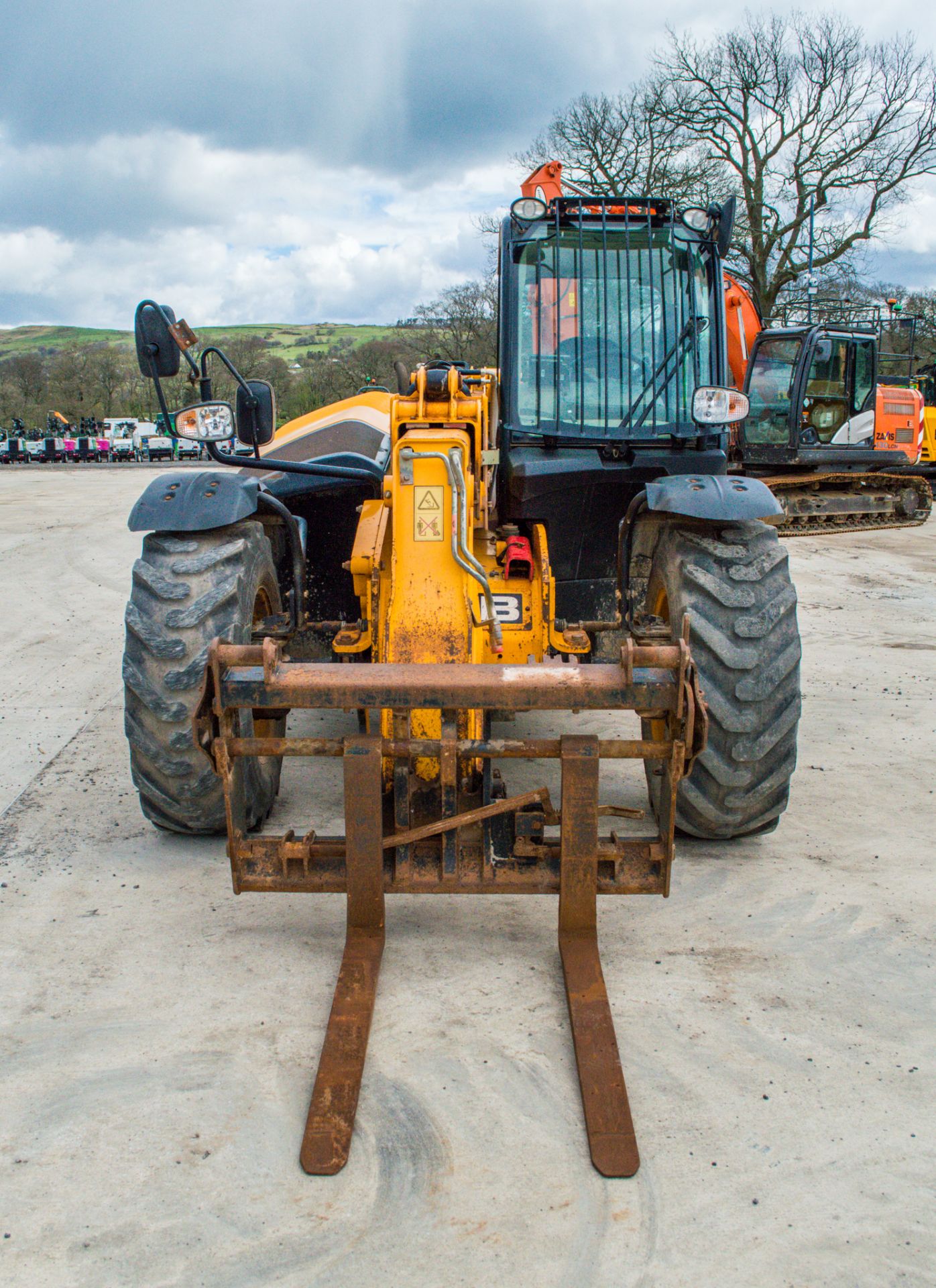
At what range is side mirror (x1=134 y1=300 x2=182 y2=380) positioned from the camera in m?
3.60

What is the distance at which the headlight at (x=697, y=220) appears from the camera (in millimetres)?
4855

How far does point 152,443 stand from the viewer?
1609 inches

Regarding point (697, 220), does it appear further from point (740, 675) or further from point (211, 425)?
point (211, 425)

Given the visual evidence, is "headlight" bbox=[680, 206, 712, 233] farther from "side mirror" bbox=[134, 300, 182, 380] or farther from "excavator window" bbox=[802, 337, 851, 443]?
"excavator window" bbox=[802, 337, 851, 443]

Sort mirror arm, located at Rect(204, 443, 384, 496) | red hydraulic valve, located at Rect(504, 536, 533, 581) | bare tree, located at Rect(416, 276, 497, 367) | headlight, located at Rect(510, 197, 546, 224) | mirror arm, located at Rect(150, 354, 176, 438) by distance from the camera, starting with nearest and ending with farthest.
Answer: mirror arm, located at Rect(150, 354, 176, 438) < mirror arm, located at Rect(204, 443, 384, 496) < red hydraulic valve, located at Rect(504, 536, 533, 581) < headlight, located at Rect(510, 197, 546, 224) < bare tree, located at Rect(416, 276, 497, 367)

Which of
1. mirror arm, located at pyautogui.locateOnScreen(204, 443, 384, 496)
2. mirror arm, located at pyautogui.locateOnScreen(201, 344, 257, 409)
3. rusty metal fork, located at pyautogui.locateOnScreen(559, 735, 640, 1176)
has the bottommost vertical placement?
rusty metal fork, located at pyautogui.locateOnScreen(559, 735, 640, 1176)

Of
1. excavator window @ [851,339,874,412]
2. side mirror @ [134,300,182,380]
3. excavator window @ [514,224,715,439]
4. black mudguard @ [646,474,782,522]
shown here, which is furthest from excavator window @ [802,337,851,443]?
side mirror @ [134,300,182,380]

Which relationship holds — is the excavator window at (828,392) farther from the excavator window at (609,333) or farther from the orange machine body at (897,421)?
the excavator window at (609,333)

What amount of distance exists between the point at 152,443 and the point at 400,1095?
40.9 metres

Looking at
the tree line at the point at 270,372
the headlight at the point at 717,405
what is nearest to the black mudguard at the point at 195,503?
the headlight at the point at 717,405

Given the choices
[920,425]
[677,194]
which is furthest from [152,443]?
[920,425]

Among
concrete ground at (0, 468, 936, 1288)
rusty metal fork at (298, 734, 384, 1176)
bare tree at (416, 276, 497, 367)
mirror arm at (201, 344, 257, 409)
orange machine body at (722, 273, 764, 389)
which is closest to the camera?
concrete ground at (0, 468, 936, 1288)

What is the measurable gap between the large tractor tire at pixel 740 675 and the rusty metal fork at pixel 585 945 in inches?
31.9

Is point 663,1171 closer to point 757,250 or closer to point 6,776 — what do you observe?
point 6,776
